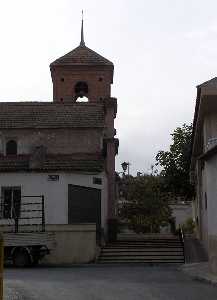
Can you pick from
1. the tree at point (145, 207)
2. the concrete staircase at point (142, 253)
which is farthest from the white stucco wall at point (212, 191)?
the tree at point (145, 207)

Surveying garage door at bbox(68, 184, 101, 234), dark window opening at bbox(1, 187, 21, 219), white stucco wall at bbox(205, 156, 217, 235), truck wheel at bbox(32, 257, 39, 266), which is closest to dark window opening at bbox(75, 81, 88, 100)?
garage door at bbox(68, 184, 101, 234)

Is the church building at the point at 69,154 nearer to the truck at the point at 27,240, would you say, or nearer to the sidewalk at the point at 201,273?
the truck at the point at 27,240

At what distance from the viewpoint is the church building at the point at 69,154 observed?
3155 centimetres

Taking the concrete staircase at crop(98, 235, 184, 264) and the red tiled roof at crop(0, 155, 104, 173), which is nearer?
the concrete staircase at crop(98, 235, 184, 264)

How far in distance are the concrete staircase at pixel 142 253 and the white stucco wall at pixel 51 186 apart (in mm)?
3008

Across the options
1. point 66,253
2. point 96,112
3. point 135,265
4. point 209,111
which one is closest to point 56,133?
point 96,112

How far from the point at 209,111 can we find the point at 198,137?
483 cm

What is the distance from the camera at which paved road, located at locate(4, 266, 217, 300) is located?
14.5 metres

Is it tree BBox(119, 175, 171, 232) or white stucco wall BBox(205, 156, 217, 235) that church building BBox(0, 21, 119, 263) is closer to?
white stucco wall BBox(205, 156, 217, 235)

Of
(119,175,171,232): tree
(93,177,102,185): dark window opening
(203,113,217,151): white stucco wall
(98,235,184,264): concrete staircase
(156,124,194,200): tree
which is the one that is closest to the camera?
(203,113,217,151): white stucco wall

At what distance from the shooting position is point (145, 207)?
5125 centimetres

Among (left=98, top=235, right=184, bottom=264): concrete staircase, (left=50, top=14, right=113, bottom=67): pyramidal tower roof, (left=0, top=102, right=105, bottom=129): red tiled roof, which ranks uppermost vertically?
(left=50, top=14, right=113, bottom=67): pyramidal tower roof

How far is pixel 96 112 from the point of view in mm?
39062

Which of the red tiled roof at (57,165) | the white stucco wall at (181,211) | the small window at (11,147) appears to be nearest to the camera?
the red tiled roof at (57,165)
